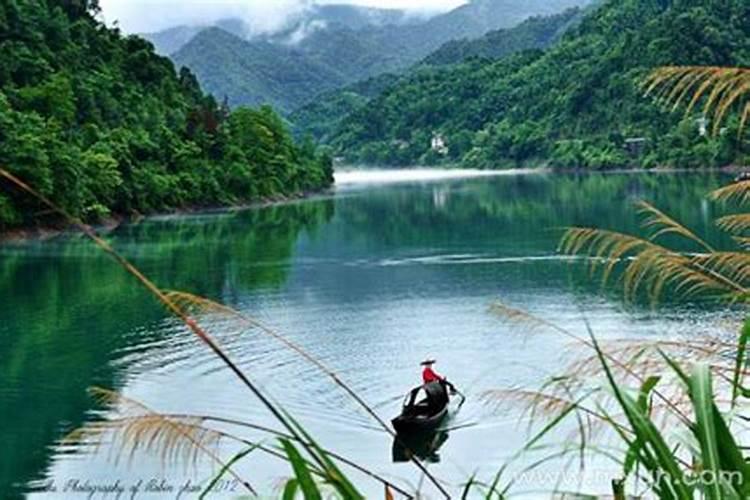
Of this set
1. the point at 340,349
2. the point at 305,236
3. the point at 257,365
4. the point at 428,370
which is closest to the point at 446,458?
the point at 428,370

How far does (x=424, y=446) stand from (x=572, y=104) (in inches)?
3182

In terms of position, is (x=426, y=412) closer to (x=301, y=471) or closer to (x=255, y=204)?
(x=301, y=471)

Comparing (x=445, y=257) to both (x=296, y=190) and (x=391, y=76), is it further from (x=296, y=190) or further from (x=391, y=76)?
(x=391, y=76)

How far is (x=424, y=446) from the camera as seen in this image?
→ 38.3ft

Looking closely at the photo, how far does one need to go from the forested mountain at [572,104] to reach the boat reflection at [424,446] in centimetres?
4324

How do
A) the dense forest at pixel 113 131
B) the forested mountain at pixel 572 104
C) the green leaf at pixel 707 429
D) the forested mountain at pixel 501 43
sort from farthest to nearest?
1. the forested mountain at pixel 501 43
2. the forested mountain at pixel 572 104
3. the dense forest at pixel 113 131
4. the green leaf at pixel 707 429

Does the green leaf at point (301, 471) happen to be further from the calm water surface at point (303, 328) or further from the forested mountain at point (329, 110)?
the forested mountain at point (329, 110)

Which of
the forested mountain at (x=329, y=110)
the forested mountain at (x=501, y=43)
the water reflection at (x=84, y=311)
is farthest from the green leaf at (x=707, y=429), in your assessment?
the forested mountain at (x=501, y=43)

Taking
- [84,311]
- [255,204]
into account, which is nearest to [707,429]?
[84,311]

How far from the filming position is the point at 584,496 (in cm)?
192

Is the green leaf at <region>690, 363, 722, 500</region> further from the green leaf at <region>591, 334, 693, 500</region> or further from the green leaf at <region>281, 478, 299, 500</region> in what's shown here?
the green leaf at <region>281, 478, 299, 500</region>

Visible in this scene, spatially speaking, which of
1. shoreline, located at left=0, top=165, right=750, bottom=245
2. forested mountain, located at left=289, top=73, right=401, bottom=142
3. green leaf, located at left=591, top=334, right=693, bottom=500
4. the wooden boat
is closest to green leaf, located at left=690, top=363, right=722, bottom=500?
green leaf, located at left=591, top=334, right=693, bottom=500

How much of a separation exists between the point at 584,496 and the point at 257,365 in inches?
553

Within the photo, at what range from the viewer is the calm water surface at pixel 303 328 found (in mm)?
11484
